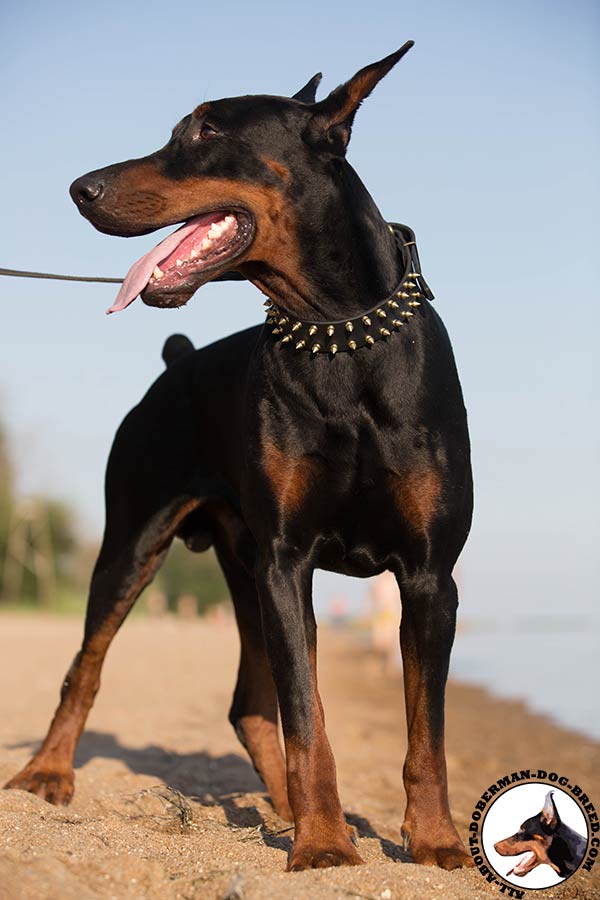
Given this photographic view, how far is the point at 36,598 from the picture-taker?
39.0 metres

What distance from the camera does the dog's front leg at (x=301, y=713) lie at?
11.3 ft

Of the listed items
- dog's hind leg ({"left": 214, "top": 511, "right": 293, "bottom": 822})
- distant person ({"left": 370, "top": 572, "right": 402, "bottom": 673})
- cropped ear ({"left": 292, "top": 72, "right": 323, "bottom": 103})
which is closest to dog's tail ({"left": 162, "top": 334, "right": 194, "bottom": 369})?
dog's hind leg ({"left": 214, "top": 511, "right": 293, "bottom": 822})

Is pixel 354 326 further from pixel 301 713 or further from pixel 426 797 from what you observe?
pixel 426 797

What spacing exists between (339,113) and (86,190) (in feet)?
2.95

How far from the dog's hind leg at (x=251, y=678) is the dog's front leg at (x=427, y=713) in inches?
50.6

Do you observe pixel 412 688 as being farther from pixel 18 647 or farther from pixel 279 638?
pixel 18 647

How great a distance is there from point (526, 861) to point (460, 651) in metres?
23.5

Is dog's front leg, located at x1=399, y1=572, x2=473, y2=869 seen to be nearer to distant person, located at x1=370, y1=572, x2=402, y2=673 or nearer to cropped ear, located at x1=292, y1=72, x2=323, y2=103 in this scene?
cropped ear, located at x1=292, y1=72, x2=323, y2=103

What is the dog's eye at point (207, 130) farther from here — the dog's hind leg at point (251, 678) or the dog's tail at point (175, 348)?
the dog's tail at point (175, 348)

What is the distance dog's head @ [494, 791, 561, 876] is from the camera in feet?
11.6

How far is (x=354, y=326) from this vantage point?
3.96m

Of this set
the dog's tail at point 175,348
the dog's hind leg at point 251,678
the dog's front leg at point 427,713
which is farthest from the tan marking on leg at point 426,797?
the dog's tail at point 175,348

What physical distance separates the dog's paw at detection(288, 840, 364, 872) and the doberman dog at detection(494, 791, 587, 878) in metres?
0.49

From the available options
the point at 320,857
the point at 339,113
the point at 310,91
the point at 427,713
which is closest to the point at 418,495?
the point at 427,713
